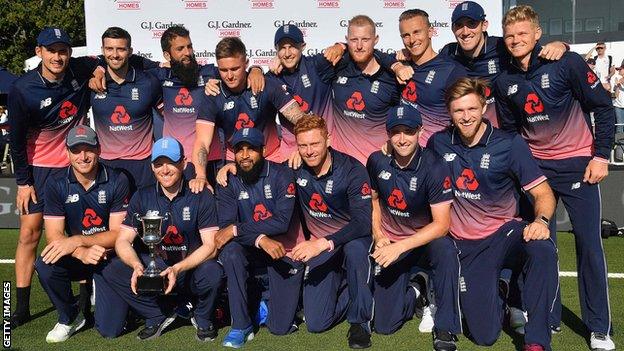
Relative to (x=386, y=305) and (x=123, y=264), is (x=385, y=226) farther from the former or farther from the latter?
(x=123, y=264)

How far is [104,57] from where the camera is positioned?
6.73 meters

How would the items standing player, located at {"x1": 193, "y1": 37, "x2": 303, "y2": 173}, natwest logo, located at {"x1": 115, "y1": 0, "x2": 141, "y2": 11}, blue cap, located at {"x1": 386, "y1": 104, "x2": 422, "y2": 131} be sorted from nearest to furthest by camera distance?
blue cap, located at {"x1": 386, "y1": 104, "x2": 422, "y2": 131}, standing player, located at {"x1": 193, "y1": 37, "x2": 303, "y2": 173}, natwest logo, located at {"x1": 115, "y1": 0, "x2": 141, "y2": 11}

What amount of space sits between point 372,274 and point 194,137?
234 centimetres

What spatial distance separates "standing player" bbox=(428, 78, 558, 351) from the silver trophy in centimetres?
216

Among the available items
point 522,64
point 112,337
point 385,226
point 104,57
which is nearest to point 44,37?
point 104,57

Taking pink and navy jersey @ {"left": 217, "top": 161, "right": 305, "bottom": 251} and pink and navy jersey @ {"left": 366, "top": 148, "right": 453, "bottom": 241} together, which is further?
pink and navy jersey @ {"left": 217, "top": 161, "right": 305, "bottom": 251}

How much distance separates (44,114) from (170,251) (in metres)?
1.69

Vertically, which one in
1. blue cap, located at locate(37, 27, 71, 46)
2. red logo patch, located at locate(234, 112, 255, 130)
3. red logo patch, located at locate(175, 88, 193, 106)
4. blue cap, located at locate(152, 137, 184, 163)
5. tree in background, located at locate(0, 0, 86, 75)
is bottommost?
blue cap, located at locate(152, 137, 184, 163)

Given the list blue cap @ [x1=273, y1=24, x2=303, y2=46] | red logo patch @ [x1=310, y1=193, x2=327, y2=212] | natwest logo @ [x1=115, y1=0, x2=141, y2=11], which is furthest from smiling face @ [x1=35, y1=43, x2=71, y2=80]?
natwest logo @ [x1=115, y1=0, x2=141, y2=11]

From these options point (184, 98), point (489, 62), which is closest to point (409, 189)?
point (489, 62)

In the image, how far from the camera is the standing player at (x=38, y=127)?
624 cm

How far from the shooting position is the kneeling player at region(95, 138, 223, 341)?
5.61m

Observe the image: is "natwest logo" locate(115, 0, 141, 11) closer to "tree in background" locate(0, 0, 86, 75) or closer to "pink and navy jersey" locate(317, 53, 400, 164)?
"pink and navy jersey" locate(317, 53, 400, 164)

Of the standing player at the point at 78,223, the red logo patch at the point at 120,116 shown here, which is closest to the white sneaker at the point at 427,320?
the standing player at the point at 78,223
